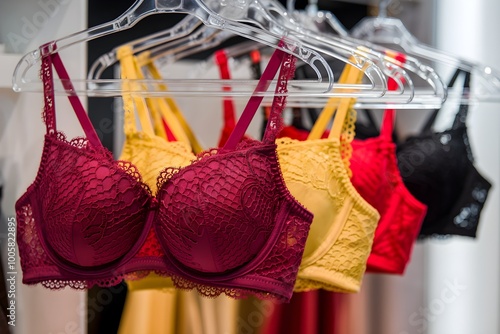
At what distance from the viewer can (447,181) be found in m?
1.68

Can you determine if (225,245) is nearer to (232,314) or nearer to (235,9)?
(235,9)

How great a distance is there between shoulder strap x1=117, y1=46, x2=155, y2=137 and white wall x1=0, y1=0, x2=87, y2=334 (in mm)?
171

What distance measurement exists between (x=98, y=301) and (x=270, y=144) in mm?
959

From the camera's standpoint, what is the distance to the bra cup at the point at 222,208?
111 cm

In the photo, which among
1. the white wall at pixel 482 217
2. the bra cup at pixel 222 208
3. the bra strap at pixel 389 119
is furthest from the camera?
the white wall at pixel 482 217

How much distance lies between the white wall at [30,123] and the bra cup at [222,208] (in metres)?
0.52

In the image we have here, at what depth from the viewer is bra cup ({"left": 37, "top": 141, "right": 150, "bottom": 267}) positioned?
1.13 metres

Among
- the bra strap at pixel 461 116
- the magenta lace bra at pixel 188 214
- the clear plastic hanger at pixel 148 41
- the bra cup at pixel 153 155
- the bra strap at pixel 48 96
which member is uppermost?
the clear plastic hanger at pixel 148 41

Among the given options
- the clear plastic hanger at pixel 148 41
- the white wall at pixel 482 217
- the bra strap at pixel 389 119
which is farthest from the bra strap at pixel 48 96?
the white wall at pixel 482 217

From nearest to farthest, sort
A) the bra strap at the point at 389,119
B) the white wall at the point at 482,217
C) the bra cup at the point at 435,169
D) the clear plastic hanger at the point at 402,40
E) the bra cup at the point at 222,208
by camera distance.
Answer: the bra cup at the point at 222,208
the bra strap at the point at 389,119
the bra cup at the point at 435,169
the clear plastic hanger at the point at 402,40
the white wall at the point at 482,217

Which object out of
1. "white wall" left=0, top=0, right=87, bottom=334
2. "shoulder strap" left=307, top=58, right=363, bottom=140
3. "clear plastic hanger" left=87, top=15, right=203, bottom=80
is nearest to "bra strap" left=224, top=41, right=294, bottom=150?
"shoulder strap" left=307, top=58, right=363, bottom=140

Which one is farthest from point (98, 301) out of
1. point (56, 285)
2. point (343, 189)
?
point (343, 189)

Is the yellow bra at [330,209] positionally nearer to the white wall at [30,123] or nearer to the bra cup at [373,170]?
the bra cup at [373,170]

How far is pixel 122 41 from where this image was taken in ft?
6.25
